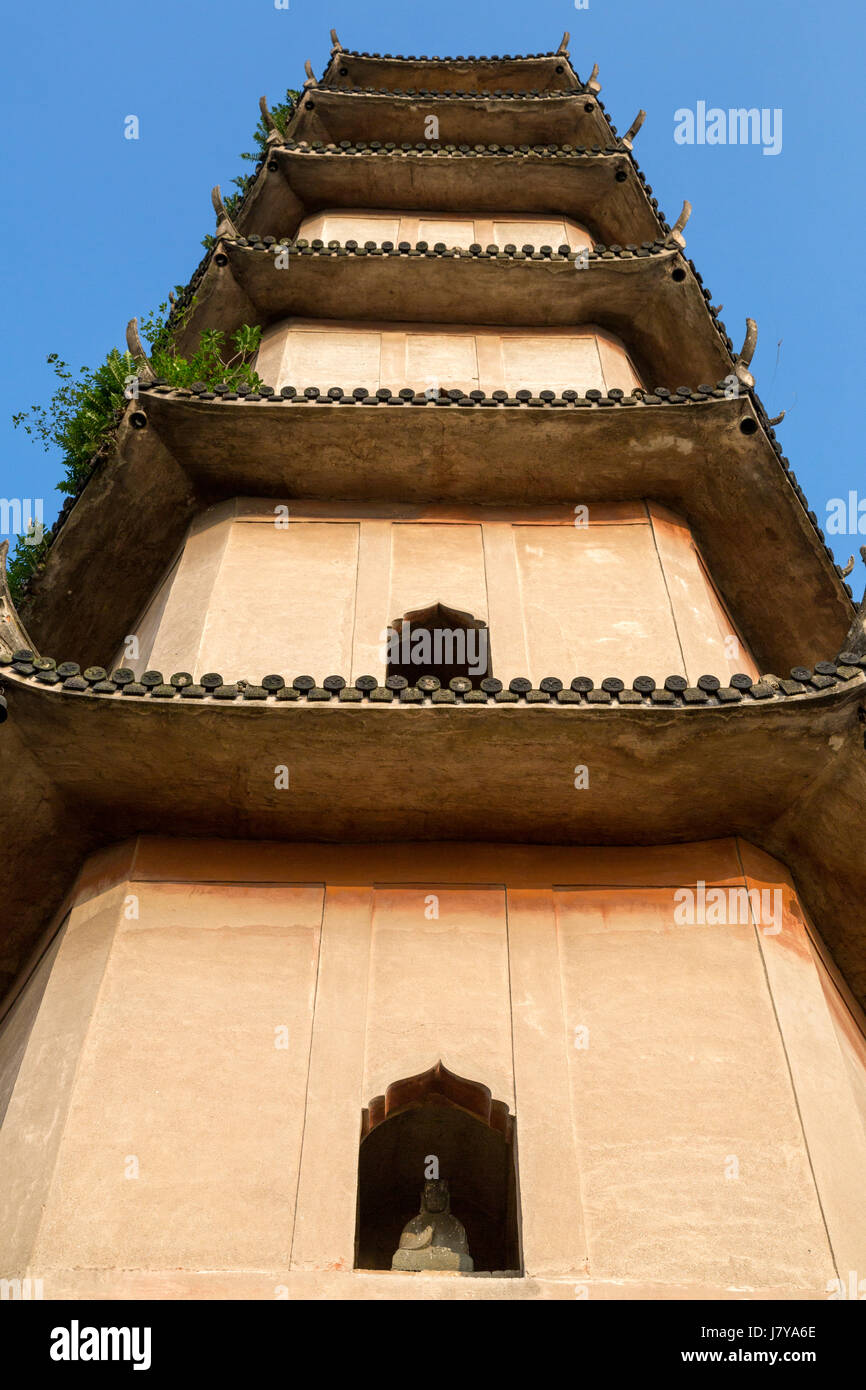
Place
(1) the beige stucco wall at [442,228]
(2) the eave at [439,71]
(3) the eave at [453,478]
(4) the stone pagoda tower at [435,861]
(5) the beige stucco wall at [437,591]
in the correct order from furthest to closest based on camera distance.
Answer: (2) the eave at [439,71]
(1) the beige stucco wall at [442,228]
(3) the eave at [453,478]
(5) the beige stucco wall at [437,591]
(4) the stone pagoda tower at [435,861]

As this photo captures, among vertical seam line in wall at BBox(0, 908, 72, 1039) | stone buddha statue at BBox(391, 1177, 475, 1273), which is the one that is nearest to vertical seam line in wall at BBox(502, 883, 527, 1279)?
stone buddha statue at BBox(391, 1177, 475, 1273)

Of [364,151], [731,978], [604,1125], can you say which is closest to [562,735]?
[731,978]

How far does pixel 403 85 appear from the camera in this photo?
22281mm

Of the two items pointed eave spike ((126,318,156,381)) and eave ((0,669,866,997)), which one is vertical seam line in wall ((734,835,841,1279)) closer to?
eave ((0,669,866,997))

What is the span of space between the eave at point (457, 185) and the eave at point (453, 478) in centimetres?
669

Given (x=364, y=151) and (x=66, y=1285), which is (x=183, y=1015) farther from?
(x=364, y=151)

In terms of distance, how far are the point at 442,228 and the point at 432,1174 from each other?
44.5 feet

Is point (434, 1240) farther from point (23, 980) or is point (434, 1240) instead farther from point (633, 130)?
point (633, 130)

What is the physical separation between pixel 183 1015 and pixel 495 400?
21.3ft

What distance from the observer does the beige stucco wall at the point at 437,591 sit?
11117 millimetres

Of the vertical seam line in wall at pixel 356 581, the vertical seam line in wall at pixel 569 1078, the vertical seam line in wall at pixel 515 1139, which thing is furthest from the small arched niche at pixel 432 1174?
the vertical seam line in wall at pixel 356 581

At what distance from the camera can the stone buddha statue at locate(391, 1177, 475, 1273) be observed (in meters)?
7.79

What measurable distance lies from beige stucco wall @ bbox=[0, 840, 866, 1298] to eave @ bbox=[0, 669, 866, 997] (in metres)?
0.24

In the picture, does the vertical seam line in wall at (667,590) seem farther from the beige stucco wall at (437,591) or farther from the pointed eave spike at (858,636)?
the pointed eave spike at (858,636)
